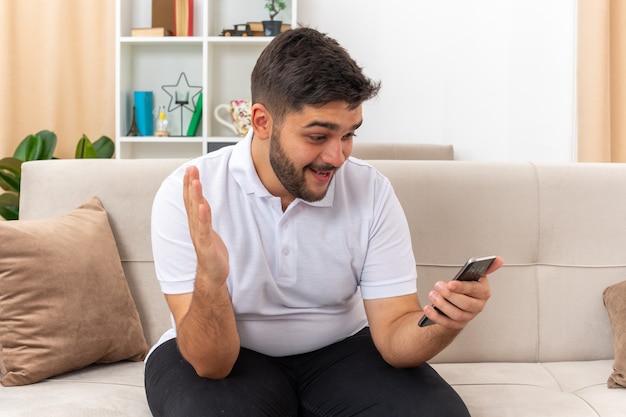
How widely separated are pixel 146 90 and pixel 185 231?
9.15ft

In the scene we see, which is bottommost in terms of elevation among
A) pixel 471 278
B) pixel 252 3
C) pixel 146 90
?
pixel 471 278

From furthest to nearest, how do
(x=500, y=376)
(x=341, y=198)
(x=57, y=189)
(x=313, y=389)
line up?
(x=57, y=189) → (x=500, y=376) → (x=341, y=198) → (x=313, y=389)

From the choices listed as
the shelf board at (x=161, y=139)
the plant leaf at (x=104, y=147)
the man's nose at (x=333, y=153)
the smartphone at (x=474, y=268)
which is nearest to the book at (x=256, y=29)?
the shelf board at (x=161, y=139)

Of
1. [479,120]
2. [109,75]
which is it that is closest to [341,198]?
[479,120]

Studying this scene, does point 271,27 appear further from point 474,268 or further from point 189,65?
point 474,268

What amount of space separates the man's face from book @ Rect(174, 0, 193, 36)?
8.61ft

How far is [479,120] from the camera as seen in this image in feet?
13.0

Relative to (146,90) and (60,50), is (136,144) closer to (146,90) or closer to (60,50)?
(146,90)

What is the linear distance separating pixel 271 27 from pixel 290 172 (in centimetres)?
254

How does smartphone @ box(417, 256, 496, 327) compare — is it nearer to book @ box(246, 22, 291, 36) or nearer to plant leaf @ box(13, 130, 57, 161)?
plant leaf @ box(13, 130, 57, 161)

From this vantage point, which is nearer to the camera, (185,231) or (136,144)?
(185,231)

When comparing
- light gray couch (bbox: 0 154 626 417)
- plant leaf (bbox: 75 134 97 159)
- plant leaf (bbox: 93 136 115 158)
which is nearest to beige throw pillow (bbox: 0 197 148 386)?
light gray couch (bbox: 0 154 626 417)

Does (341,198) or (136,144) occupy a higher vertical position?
(136,144)

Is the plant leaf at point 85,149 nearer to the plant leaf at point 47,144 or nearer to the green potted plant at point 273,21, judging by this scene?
the plant leaf at point 47,144
